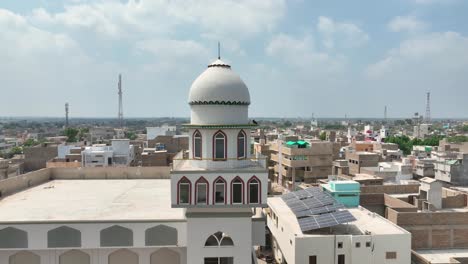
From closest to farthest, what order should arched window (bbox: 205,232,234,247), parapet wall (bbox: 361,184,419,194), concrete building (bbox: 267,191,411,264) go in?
arched window (bbox: 205,232,234,247) → concrete building (bbox: 267,191,411,264) → parapet wall (bbox: 361,184,419,194)

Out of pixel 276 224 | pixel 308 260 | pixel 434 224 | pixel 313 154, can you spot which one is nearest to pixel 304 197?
pixel 276 224

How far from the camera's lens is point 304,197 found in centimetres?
2952

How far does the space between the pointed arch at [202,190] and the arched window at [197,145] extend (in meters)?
1.35

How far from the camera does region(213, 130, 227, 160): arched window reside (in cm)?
1736

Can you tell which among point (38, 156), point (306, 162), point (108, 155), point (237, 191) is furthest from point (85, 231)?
point (38, 156)

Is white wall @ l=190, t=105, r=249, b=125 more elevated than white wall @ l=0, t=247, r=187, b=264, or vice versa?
white wall @ l=190, t=105, r=249, b=125

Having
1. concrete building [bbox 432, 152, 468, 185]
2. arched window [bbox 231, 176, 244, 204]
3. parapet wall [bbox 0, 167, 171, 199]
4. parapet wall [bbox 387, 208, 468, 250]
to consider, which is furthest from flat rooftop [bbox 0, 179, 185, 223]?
concrete building [bbox 432, 152, 468, 185]

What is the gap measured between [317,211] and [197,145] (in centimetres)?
1159

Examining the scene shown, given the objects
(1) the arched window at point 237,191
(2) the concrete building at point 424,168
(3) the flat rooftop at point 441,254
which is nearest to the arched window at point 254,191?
(1) the arched window at point 237,191

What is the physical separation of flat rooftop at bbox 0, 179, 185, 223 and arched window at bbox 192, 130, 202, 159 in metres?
3.27

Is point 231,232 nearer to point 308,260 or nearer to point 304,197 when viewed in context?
point 308,260

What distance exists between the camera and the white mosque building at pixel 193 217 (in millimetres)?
16688

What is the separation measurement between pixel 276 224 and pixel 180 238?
11.4 meters

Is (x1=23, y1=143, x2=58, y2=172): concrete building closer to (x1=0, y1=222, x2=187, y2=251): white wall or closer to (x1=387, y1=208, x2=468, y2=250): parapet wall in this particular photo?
(x1=0, y1=222, x2=187, y2=251): white wall
